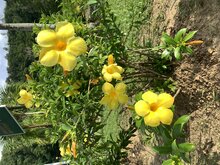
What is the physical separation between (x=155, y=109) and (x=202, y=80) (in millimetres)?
682

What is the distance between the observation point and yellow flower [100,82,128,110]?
2072mm

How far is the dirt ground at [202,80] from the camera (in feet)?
7.61

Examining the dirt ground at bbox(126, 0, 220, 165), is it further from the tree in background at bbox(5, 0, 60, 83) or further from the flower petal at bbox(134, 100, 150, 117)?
the tree in background at bbox(5, 0, 60, 83)

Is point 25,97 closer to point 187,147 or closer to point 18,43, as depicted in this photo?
point 187,147

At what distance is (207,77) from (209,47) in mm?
176

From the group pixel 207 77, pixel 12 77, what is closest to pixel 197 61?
pixel 207 77

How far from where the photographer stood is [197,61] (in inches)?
95.7

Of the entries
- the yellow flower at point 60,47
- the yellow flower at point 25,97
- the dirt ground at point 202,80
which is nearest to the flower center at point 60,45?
the yellow flower at point 60,47

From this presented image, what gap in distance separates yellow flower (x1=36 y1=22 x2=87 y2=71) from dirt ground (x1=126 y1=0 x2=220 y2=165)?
922 millimetres

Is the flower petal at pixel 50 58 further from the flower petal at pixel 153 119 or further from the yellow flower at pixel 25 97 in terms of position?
the yellow flower at pixel 25 97

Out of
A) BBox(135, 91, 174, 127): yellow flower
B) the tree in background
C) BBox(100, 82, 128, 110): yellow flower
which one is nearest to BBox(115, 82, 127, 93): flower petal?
BBox(100, 82, 128, 110): yellow flower

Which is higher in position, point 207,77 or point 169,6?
point 169,6

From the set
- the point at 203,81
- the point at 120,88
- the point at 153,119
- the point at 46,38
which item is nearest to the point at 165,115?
the point at 153,119

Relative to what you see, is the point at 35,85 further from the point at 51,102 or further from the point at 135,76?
the point at 135,76
